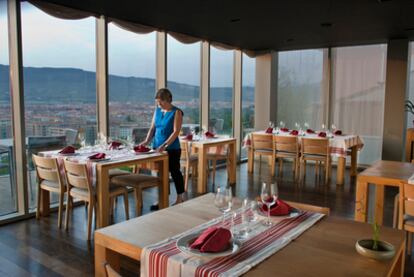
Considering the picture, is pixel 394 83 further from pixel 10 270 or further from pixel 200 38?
pixel 10 270

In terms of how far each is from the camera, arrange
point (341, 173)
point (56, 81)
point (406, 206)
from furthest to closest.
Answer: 1. point (341, 173)
2. point (56, 81)
3. point (406, 206)

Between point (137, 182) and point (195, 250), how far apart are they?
8.82 ft

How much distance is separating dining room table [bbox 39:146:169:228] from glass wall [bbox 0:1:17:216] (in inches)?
14.9

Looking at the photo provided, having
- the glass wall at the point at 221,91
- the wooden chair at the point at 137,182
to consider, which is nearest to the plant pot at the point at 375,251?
the wooden chair at the point at 137,182

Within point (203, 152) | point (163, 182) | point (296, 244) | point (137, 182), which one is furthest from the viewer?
point (203, 152)

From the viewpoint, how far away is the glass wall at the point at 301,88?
8.10 meters

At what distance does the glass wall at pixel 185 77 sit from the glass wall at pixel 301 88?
2436 millimetres

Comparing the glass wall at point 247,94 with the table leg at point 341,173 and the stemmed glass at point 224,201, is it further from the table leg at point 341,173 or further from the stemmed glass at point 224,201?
the stemmed glass at point 224,201

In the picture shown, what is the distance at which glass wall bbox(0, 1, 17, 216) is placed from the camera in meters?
4.15

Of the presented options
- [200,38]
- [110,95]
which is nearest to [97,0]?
[110,95]

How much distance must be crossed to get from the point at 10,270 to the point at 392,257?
9.40ft

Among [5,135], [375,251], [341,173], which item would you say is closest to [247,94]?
[341,173]

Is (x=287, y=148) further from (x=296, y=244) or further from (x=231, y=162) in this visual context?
(x=296, y=244)

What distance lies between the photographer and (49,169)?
156 inches
